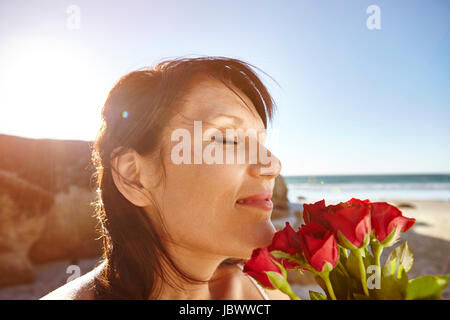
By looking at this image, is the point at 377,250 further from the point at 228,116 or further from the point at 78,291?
the point at 78,291

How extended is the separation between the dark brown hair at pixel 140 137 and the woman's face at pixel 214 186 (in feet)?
0.20

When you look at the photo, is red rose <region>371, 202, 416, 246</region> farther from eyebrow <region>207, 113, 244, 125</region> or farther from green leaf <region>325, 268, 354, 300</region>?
eyebrow <region>207, 113, 244, 125</region>

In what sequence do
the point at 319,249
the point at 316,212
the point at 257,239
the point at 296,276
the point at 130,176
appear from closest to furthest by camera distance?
the point at 319,249, the point at 316,212, the point at 257,239, the point at 130,176, the point at 296,276

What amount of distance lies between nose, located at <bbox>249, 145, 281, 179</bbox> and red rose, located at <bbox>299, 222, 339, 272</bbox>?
310 mm

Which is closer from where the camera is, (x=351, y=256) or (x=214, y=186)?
(x=351, y=256)

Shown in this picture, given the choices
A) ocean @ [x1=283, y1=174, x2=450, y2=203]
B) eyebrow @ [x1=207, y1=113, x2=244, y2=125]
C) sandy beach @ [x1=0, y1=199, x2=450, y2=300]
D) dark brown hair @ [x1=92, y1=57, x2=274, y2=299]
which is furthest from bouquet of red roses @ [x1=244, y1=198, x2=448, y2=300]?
ocean @ [x1=283, y1=174, x2=450, y2=203]

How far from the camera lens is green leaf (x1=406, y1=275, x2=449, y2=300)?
0.52 metres

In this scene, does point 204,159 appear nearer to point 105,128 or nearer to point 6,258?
point 105,128

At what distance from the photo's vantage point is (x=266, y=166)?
2.81 feet

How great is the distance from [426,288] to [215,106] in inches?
28.9

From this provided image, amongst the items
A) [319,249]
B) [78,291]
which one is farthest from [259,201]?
[78,291]
